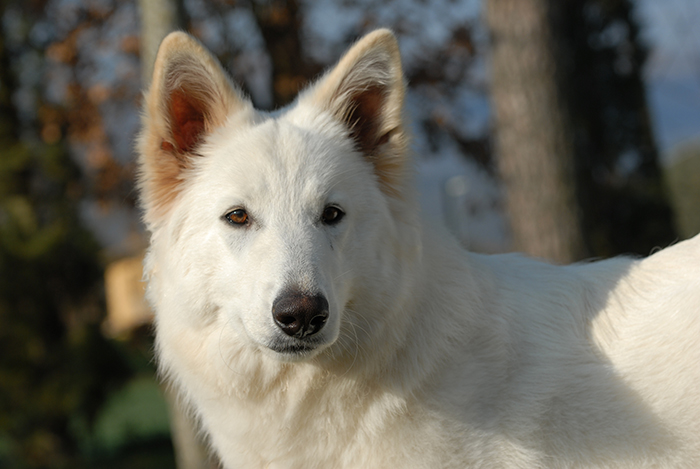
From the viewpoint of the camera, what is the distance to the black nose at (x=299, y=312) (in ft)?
7.67

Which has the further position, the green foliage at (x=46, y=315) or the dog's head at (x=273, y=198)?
the green foliage at (x=46, y=315)

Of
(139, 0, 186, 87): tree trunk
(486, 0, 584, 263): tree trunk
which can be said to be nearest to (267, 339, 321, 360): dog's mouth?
(139, 0, 186, 87): tree trunk

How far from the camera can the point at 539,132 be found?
610 cm

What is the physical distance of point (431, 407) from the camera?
264 centimetres

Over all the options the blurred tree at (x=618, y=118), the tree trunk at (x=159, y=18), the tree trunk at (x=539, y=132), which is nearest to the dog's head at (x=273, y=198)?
the tree trunk at (x=159, y=18)

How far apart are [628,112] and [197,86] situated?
14652 millimetres

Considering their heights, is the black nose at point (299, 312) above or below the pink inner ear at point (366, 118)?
below

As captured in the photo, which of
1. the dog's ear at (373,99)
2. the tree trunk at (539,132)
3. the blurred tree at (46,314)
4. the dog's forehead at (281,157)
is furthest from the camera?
the blurred tree at (46,314)

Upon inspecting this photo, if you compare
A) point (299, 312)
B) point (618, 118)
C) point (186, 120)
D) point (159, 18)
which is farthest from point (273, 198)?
point (618, 118)

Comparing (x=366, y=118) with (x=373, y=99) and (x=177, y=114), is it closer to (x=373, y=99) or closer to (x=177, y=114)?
(x=373, y=99)

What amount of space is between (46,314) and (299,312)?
8.89 metres

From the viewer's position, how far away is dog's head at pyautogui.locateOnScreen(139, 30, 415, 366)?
2.49 meters

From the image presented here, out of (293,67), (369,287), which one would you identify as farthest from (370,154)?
(293,67)

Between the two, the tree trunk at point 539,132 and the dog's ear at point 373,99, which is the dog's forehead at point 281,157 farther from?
the tree trunk at point 539,132
